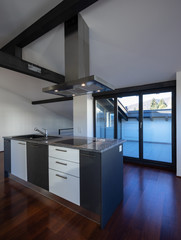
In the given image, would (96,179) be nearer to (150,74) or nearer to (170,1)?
(170,1)

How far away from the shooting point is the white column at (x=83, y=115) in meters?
3.76

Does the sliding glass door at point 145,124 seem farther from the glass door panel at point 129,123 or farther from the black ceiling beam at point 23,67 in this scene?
the black ceiling beam at point 23,67

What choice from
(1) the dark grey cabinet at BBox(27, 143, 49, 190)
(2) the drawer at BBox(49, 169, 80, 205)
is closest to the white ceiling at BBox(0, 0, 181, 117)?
(1) the dark grey cabinet at BBox(27, 143, 49, 190)

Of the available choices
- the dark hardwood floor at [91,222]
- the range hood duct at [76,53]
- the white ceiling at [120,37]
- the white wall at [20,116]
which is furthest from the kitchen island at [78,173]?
the white wall at [20,116]

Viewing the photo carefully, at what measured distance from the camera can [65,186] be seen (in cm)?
167

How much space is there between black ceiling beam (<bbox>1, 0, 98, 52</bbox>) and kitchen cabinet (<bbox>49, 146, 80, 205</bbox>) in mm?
1794

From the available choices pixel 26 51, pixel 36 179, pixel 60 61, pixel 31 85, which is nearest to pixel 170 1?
pixel 60 61

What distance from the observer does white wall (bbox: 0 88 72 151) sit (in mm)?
4902

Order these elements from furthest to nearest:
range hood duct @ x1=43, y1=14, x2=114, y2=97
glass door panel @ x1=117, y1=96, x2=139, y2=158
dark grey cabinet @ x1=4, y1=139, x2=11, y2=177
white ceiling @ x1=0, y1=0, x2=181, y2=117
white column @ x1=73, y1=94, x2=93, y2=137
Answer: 1. white column @ x1=73, y1=94, x2=93, y2=137
2. glass door panel @ x1=117, y1=96, x2=139, y2=158
3. dark grey cabinet @ x1=4, y1=139, x2=11, y2=177
4. range hood duct @ x1=43, y1=14, x2=114, y2=97
5. white ceiling @ x1=0, y1=0, x2=181, y2=117

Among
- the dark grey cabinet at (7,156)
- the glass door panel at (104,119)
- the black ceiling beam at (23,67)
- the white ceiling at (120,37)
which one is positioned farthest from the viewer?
the glass door panel at (104,119)

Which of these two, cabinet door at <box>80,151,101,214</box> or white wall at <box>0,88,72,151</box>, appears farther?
white wall at <box>0,88,72,151</box>

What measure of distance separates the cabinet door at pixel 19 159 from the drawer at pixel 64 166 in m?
0.73

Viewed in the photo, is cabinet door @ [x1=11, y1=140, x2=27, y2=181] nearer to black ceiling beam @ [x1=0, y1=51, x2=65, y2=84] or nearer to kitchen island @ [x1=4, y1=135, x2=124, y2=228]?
kitchen island @ [x1=4, y1=135, x2=124, y2=228]

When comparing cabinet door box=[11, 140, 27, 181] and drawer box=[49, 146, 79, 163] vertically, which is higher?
drawer box=[49, 146, 79, 163]
